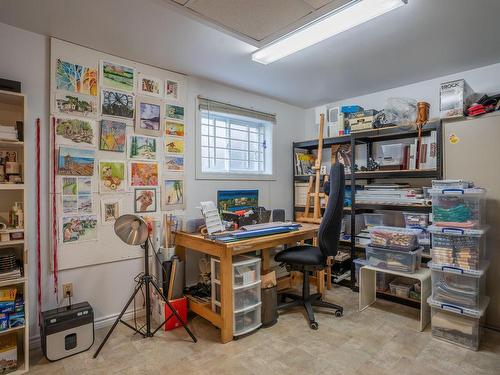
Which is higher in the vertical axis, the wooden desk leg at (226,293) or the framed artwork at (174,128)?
the framed artwork at (174,128)

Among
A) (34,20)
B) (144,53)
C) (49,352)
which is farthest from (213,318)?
(34,20)

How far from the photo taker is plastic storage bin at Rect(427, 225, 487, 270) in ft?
7.30

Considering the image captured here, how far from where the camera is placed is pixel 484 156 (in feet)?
8.07

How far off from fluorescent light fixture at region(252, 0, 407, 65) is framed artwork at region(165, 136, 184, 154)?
109 cm

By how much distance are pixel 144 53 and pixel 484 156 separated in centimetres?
303

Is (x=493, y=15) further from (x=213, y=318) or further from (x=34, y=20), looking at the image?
(x=34, y=20)

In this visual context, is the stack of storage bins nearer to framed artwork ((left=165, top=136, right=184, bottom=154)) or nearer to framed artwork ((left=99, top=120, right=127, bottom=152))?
framed artwork ((left=165, top=136, right=184, bottom=154))

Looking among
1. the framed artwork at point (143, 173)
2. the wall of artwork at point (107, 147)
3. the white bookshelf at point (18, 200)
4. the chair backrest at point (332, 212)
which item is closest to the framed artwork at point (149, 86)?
the wall of artwork at point (107, 147)

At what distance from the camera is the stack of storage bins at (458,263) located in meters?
2.20

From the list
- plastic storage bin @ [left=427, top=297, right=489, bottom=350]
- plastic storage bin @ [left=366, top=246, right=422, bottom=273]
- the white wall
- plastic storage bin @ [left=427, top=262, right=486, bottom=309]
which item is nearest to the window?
the white wall

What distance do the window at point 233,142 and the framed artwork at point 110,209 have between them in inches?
34.4

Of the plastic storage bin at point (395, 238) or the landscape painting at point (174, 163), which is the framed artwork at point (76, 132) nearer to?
the landscape painting at point (174, 163)

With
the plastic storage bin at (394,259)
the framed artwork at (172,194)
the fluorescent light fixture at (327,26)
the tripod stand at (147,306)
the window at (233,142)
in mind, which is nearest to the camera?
the fluorescent light fixture at (327,26)

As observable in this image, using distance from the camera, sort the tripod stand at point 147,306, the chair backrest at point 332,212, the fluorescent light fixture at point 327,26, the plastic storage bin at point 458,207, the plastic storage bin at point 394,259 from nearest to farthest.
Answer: the fluorescent light fixture at point 327,26 → the tripod stand at point 147,306 → the plastic storage bin at point 458,207 → the chair backrest at point 332,212 → the plastic storage bin at point 394,259
